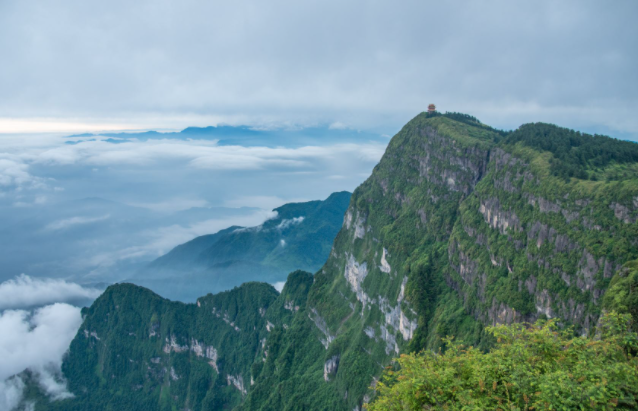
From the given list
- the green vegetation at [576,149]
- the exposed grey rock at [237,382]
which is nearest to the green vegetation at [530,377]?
the green vegetation at [576,149]

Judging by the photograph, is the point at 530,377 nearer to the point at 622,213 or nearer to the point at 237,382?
the point at 622,213

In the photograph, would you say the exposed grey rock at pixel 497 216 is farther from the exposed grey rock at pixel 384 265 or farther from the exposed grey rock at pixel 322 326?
the exposed grey rock at pixel 322 326

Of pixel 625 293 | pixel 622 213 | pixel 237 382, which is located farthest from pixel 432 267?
pixel 237 382

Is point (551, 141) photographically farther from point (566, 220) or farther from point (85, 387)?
point (85, 387)

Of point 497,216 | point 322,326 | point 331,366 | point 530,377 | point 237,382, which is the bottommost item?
point 237,382

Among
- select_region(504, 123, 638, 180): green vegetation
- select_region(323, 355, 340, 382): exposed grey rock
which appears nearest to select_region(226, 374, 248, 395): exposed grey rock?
select_region(323, 355, 340, 382): exposed grey rock

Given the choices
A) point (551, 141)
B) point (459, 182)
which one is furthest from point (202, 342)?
point (551, 141)

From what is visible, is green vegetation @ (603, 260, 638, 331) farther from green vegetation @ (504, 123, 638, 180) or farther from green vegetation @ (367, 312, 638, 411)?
green vegetation @ (504, 123, 638, 180)
